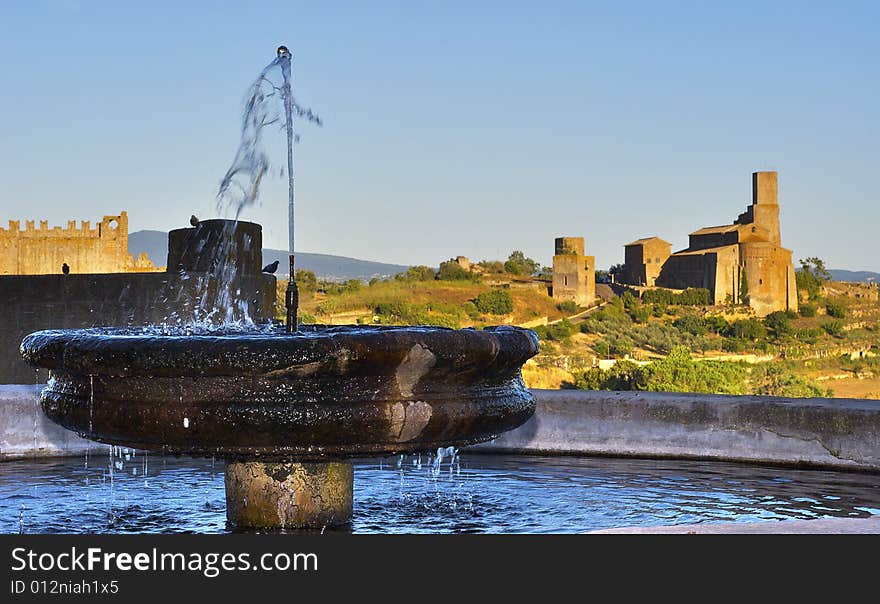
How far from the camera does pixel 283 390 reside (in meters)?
4.27

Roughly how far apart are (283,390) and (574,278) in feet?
365

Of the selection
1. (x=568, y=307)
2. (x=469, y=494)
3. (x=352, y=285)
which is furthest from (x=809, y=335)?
(x=469, y=494)

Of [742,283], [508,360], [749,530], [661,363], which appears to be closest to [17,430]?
[508,360]

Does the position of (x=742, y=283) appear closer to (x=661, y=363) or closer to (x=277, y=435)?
(x=661, y=363)

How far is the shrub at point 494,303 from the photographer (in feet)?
317

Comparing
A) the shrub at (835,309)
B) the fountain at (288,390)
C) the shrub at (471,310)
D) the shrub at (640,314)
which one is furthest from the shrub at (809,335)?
the fountain at (288,390)

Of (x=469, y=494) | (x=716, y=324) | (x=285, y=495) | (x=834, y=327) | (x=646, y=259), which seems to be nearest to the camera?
(x=285, y=495)

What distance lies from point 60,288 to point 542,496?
672 centimetres

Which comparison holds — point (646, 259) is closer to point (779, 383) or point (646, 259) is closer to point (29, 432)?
point (779, 383)

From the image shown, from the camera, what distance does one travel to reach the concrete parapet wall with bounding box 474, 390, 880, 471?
725 cm

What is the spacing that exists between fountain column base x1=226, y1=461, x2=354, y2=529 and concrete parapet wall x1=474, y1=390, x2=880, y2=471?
2.89 metres

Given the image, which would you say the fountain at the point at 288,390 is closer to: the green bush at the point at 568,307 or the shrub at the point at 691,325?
the shrub at the point at 691,325

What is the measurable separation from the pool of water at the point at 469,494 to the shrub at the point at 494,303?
292 feet

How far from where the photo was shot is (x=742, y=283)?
110125 mm
